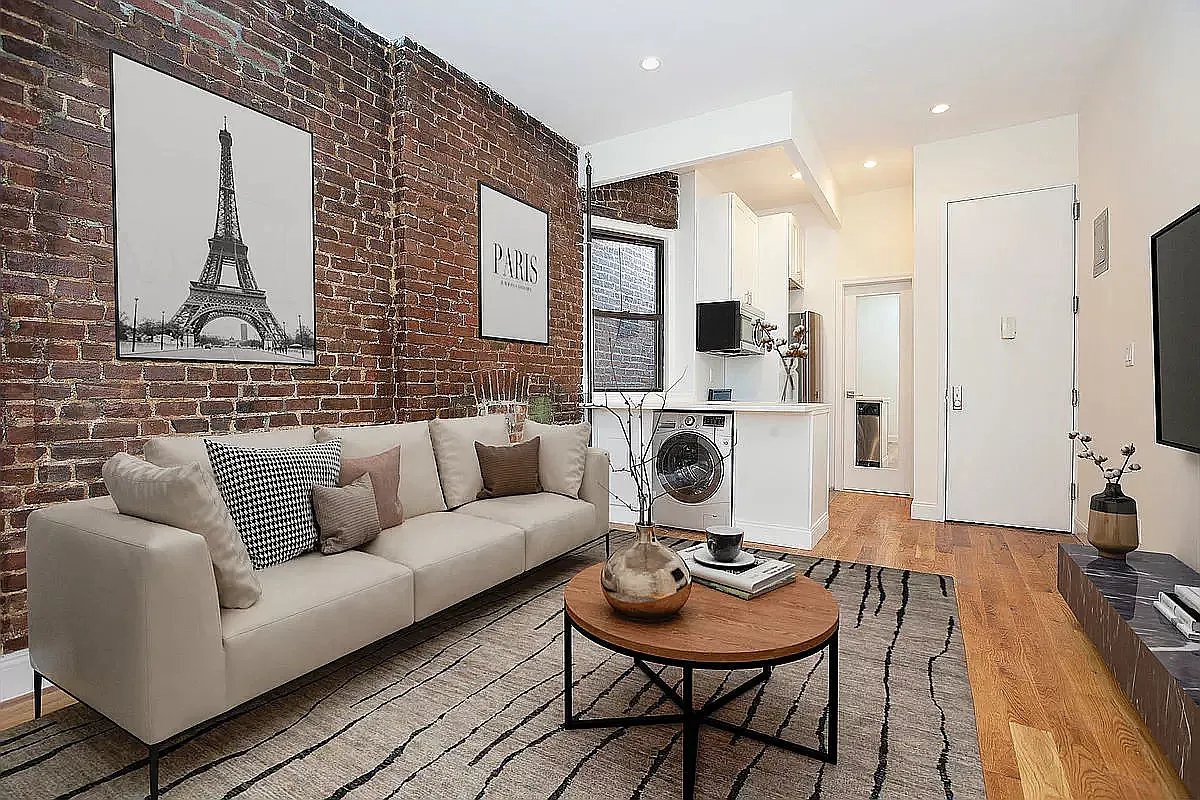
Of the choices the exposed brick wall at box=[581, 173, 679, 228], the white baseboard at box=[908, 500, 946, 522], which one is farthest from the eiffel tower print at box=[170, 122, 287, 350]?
the white baseboard at box=[908, 500, 946, 522]

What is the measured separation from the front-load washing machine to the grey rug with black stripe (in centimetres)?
182

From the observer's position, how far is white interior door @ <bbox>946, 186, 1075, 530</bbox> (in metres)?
4.59

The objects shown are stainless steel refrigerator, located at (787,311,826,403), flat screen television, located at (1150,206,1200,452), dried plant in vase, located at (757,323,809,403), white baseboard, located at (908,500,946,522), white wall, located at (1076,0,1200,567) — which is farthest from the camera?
stainless steel refrigerator, located at (787,311,826,403)

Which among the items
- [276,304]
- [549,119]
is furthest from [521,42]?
[276,304]

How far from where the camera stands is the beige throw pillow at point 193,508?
1803mm

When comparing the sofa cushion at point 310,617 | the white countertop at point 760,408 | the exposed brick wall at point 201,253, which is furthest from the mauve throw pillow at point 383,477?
the white countertop at point 760,408

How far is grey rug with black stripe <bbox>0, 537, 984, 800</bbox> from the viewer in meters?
1.68

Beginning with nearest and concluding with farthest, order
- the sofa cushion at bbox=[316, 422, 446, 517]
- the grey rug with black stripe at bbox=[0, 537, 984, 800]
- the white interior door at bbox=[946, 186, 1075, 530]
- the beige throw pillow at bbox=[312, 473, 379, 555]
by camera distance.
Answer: the grey rug with black stripe at bbox=[0, 537, 984, 800]
the beige throw pillow at bbox=[312, 473, 379, 555]
the sofa cushion at bbox=[316, 422, 446, 517]
the white interior door at bbox=[946, 186, 1075, 530]

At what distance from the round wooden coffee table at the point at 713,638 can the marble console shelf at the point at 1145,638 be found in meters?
0.79

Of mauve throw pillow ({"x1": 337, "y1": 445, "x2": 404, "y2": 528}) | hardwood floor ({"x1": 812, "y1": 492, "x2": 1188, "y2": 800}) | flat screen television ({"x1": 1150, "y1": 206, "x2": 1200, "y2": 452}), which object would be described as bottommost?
hardwood floor ({"x1": 812, "y1": 492, "x2": 1188, "y2": 800})

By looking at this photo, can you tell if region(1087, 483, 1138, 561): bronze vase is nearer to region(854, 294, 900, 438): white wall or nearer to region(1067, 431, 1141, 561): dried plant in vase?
region(1067, 431, 1141, 561): dried plant in vase

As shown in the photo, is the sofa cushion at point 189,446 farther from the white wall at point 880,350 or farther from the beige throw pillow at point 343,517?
the white wall at point 880,350

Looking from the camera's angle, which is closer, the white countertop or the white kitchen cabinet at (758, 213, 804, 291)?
the white countertop

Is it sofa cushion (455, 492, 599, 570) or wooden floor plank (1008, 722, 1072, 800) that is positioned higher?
sofa cushion (455, 492, 599, 570)
